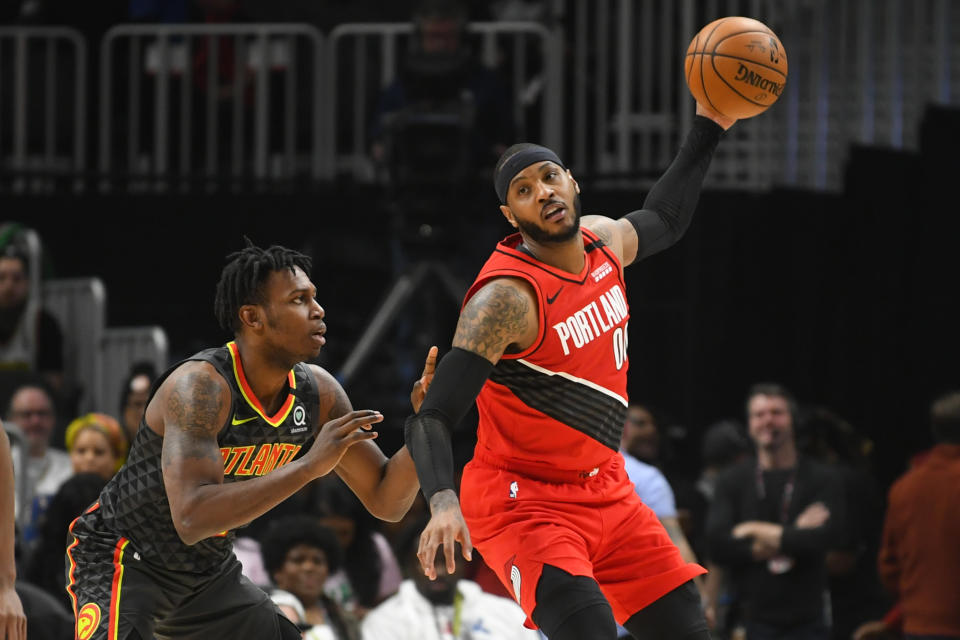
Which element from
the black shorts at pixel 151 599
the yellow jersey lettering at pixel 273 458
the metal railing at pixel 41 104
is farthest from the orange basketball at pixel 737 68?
the metal railing at pixel 41 104

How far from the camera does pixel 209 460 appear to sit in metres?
5.17

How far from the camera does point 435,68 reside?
9289 millimetres

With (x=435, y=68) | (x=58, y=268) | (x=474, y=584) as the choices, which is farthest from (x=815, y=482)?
(x=58, y=268)

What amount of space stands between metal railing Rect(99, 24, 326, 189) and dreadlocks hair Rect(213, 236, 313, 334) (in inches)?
226

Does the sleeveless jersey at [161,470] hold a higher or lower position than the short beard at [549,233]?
lower

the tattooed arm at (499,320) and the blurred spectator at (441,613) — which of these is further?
the blurred spectator at (441,613)

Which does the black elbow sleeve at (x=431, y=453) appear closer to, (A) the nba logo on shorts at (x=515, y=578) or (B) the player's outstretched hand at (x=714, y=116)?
(A) the nba logo on shorts at (x=515, y=578)

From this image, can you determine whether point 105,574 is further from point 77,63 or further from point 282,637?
point 77,63

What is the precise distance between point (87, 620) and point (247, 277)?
1.23m

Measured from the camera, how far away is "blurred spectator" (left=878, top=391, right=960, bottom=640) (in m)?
8.22

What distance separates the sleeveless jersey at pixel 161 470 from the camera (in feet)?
17.6

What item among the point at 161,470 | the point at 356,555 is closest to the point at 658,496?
the point at 356,555

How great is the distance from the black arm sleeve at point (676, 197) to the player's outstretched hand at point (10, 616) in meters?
2.44

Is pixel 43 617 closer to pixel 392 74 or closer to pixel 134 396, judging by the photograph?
pixel 134 396
